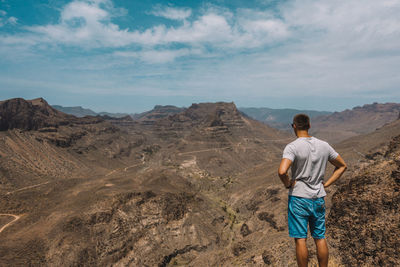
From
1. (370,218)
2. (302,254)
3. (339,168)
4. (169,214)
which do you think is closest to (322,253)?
(302,254)

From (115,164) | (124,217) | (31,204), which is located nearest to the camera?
(124,217)

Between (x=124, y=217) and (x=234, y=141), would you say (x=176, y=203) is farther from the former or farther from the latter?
(x=234, y=141)

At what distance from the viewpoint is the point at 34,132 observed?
423ft

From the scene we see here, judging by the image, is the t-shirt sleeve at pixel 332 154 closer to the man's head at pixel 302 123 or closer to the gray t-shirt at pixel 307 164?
the gray t-shirt at pixel 307 164

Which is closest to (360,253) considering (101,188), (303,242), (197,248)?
(303,242)

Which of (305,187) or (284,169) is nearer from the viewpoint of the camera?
(284,169)

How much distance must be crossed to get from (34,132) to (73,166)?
35.1 metres

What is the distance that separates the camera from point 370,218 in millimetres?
11391

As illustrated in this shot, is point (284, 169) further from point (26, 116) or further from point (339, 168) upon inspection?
point (26, 116)

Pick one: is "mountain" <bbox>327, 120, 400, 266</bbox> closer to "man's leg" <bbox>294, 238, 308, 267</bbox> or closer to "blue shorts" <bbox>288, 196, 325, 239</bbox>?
"blue shorts" <bbox>288, 196, 325, 239</bbox>

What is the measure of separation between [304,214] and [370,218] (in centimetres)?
802

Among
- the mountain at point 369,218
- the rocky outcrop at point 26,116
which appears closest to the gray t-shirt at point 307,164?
the mountain at point 369,218

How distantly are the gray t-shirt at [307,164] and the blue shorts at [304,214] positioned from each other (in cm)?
18

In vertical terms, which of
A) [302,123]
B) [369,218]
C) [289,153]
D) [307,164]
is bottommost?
[369,218]
